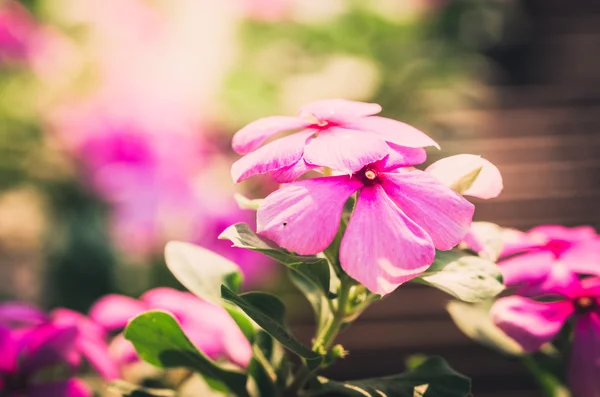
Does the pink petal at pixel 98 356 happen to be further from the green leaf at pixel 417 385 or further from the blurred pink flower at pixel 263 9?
the blurred pink flower at pixel 263 9

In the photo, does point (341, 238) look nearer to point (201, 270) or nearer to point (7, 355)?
point (201, 270)

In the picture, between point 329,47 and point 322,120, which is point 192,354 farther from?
point 329,47

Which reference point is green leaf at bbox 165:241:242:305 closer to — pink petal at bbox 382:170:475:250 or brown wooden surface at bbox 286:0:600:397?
pink petal at bbox 382:170:475:250

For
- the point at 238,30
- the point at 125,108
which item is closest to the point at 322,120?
the point at 125,108

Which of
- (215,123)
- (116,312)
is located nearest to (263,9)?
(215,123)

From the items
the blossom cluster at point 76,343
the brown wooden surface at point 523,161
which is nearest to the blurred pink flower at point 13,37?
the brown wooden surface at point 523,161

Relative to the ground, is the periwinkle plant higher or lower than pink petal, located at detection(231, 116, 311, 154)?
lower

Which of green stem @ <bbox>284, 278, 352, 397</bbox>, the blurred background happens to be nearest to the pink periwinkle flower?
green stem @ <bbox>284, 278, 352, 397</bbox>
